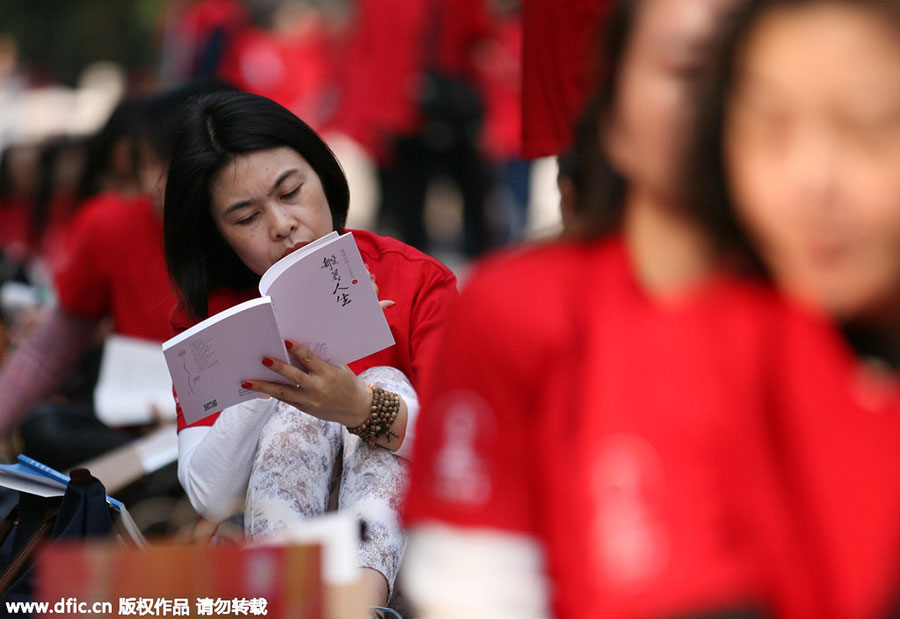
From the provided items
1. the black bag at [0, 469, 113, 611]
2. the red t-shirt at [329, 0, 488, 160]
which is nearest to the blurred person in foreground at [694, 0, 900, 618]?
the black bag at [0, 469, 113, 611]

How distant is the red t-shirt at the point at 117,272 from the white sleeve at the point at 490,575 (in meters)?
2.50

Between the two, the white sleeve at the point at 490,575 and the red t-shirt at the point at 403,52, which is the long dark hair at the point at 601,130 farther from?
the red t-shirt at the point at 403,52

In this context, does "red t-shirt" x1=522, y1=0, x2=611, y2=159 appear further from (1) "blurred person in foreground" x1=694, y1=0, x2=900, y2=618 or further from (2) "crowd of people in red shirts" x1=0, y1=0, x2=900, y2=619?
(1) "blurred person in foreground" x1=694, y1=0, x2=900, y2=618

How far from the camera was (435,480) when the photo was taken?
1.41 metres

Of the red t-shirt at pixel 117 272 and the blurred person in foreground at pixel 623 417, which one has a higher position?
the blurred person in foreground at pixel 623 417

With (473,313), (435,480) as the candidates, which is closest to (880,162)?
(473,313)

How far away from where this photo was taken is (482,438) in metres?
1.39

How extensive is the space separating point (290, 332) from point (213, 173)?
51cm

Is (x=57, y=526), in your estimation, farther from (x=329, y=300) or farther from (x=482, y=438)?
(x=482, y=438)

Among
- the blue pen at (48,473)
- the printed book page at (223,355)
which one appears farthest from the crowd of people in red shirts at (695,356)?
the blue pen at (48,473)

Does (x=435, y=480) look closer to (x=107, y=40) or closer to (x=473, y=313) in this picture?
(x=473, y=313)

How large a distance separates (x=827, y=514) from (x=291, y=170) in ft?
5.44

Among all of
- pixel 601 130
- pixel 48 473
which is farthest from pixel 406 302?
pixel 601 130

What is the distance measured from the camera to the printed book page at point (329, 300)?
2418 millimetres
